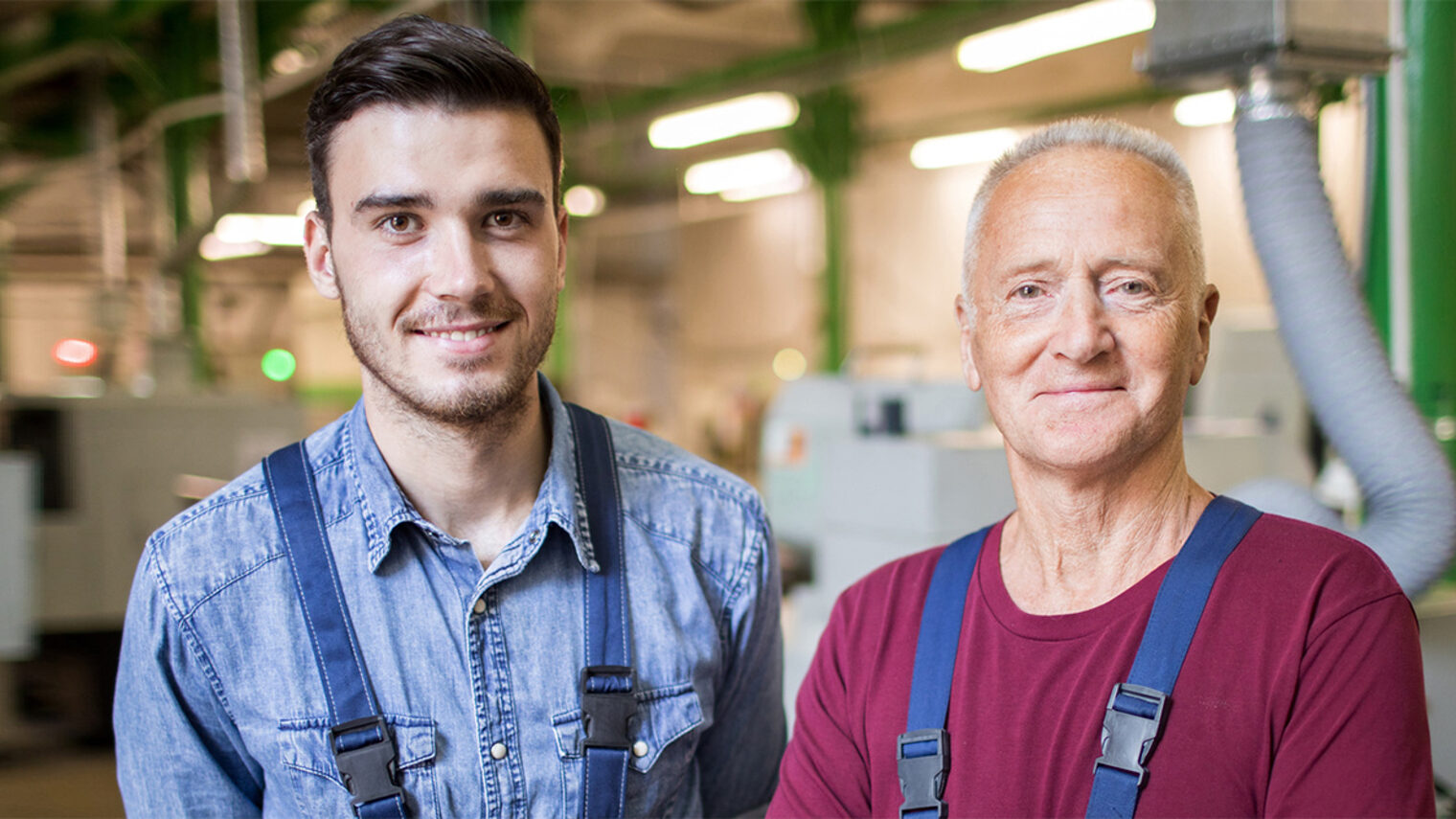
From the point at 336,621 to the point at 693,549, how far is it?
0.50 metres

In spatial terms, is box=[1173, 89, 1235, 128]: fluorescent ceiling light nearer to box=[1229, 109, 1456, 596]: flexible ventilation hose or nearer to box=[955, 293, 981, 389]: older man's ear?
box=[1229, 109, 1456, 596]: flexible ventilation hose

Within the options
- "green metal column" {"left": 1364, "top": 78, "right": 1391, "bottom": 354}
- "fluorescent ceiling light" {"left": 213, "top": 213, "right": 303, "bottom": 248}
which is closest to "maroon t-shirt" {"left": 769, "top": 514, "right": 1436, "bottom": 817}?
"green metal column" {"left": 1364, "top": 78, "right": 1391, "bottom": 354}

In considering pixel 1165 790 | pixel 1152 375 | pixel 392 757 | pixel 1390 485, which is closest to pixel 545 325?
pixel 392 757

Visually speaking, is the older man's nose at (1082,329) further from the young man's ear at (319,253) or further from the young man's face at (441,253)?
the young man's ear at (319,253)

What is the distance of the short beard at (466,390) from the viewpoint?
4.76 ft

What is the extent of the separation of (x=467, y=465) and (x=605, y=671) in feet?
1.08

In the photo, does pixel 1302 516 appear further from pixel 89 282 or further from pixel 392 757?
pixel 89 282

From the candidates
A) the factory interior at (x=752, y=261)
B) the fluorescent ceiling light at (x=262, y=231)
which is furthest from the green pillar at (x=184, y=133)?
the fluorescent ceiling light at (x=262, y=231)

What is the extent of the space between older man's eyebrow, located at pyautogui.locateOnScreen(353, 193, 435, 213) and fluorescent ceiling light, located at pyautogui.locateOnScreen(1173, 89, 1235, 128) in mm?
8512

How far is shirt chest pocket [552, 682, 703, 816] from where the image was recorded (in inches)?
59.3

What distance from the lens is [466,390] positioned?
4.74 ft

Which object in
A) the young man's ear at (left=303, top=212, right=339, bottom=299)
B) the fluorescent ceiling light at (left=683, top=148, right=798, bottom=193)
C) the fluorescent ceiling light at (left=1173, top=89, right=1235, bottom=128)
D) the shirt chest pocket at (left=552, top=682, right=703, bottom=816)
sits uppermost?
the fluorescent ceiling light at (left=683, top=148, right=798, bottom=193)

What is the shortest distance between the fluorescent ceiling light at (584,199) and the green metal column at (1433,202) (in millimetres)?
11484

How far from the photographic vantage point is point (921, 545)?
303 cm
